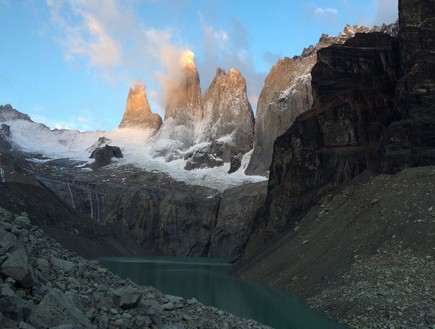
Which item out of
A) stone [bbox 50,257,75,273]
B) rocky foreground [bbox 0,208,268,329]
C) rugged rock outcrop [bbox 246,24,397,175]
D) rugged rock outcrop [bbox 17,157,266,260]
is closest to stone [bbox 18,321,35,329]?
rocky foreground [bbox 0,208,268,329]

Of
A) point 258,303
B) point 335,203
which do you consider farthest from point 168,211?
point 258,303

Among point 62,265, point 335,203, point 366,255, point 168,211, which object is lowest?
point 168,211

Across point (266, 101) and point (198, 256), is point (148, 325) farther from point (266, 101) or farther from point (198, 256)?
point (266, 101)

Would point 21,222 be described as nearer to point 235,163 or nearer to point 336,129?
point 336,129

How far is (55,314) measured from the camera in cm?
984

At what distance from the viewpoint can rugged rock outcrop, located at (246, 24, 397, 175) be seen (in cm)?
15025

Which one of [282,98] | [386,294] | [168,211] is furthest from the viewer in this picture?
[282,98]

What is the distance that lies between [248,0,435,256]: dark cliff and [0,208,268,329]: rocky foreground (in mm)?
41864

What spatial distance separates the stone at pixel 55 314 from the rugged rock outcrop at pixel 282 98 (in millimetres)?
138961

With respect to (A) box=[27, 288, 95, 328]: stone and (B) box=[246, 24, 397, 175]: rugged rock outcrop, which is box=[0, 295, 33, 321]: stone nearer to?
(A) box=[27, 288, 95, 328]: stone

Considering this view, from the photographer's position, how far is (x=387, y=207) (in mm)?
42375

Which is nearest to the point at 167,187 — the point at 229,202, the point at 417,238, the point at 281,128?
the point at 229,202

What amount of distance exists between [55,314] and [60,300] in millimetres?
464

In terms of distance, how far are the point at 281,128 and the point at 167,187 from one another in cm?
4226
